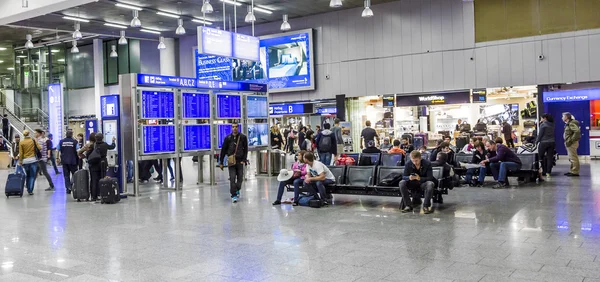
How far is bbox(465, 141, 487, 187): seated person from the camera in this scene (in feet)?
40.9

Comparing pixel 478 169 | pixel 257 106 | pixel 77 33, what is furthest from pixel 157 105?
pixel 77 33

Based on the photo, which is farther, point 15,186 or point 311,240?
point 15,186

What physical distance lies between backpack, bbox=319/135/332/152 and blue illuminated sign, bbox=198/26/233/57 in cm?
336

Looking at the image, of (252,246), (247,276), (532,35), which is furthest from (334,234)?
(532,35)

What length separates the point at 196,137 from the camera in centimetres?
1442

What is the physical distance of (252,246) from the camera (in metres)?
6.63

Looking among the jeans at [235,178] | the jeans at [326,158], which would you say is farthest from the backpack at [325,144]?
the jeans at [235,178]

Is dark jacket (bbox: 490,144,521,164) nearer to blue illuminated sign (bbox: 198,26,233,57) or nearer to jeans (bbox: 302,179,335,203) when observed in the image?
jeans (bbox: 302,179,335,203)

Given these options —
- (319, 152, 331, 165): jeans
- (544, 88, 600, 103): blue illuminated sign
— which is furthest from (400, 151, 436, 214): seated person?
(544, 88, 600, 103): blue illuminated sign

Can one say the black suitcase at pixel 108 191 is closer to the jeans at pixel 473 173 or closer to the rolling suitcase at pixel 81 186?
the rolling suitcase at pixel 81 186

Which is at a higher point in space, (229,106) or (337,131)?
(229,106)

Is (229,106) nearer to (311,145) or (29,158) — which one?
(311,145)

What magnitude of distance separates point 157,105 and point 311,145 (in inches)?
191

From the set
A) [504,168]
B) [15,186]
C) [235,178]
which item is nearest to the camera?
[235,178]
